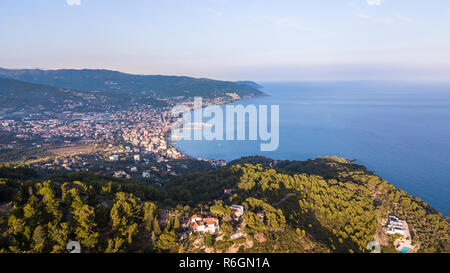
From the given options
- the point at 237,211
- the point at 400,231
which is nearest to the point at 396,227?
the point at 400,231

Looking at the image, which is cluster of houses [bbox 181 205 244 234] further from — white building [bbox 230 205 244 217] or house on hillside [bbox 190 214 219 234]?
white building [bbox 230 205 244 217]

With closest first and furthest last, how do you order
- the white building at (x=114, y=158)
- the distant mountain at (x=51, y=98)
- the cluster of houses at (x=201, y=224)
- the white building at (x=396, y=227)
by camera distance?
the cluster of houses at (x=201, y=224)
the white building at (x=396, y=227)
the white building at (x=114, y=158)
the distant mountain at (x=51, y=98)

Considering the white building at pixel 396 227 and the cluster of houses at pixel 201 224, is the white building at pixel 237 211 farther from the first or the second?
the white building at pixel 396 227

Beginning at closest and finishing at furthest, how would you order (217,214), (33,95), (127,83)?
(217,214), (33,95), (127,83)

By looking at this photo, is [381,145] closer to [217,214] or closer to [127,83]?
[217,214]

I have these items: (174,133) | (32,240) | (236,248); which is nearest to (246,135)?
(174,133)

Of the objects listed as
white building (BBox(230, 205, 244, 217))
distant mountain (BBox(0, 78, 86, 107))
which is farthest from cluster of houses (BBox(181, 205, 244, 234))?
distant mountain (BBox(0, 78, 86, 107))

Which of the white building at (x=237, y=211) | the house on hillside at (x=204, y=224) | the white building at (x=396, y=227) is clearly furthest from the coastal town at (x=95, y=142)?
the white building at (x=396, y=227)

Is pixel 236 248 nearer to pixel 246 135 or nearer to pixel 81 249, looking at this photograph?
pixel 81 249
